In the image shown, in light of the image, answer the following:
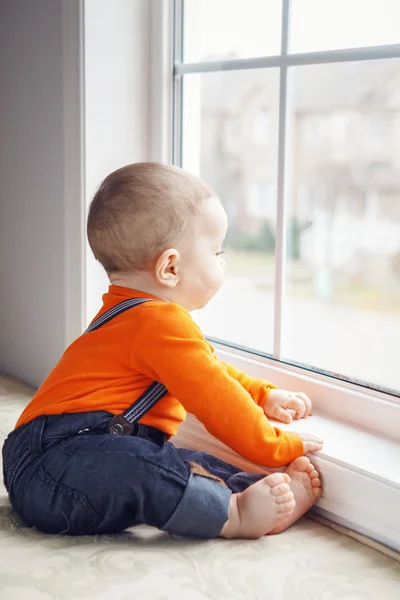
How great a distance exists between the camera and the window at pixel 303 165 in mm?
1391

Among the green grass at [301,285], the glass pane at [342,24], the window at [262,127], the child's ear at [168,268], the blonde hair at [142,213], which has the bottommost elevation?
the green grass at [301,285]

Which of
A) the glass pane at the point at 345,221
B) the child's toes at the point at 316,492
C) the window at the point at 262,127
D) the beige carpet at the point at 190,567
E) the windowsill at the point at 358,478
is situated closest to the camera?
the beige carpet at the point at 190,567

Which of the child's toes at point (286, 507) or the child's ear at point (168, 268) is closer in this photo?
the child's toes at point (286, 507)

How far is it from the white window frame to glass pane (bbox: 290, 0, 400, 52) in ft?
0.05

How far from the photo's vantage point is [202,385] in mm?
1259

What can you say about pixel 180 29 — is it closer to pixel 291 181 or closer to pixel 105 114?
pixel 105 114

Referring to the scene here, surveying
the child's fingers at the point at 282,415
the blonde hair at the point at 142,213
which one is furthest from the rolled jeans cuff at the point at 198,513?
the blonde hair at the point at 142,213

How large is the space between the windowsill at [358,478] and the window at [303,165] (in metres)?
0.13

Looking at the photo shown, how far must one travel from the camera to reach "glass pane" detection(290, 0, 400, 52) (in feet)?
4.38

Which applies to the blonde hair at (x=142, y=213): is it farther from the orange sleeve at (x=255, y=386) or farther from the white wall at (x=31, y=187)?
the white wall at (x=31, y=187)

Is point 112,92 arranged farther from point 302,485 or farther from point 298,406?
point 302,485

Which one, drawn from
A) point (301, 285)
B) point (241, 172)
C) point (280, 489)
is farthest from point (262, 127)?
point (280, 489)

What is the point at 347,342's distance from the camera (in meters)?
1.52

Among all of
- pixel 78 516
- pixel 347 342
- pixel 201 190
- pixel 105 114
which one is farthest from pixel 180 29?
pixel 78 516
